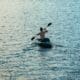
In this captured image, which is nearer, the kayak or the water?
the water

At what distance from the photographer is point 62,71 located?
25.7 m

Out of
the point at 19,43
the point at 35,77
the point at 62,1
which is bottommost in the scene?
the point at 35,77

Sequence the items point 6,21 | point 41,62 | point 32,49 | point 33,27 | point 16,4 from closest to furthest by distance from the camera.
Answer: point 41,62 < point 32,49 < point 33,27 < point 6,21 < point 16,4

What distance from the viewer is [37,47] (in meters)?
29.8

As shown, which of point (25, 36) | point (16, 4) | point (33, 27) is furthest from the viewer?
point (16, 4)

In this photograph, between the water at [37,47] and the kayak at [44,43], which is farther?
the kayak at [44,43]

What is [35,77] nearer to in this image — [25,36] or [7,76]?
[7,76]

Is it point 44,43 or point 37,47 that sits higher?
point 44,43

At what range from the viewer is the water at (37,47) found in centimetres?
2580

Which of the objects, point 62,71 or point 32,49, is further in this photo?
point 32,49

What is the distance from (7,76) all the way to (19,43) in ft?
22.0

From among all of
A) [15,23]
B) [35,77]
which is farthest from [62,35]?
[35,77]

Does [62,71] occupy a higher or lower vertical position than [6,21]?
lower

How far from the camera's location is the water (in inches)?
1016
